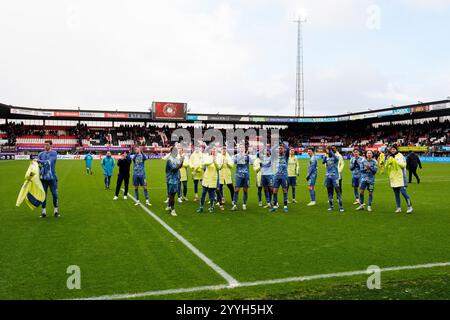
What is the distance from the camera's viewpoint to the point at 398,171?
460 inches

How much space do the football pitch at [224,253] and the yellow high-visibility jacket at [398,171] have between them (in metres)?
0.95

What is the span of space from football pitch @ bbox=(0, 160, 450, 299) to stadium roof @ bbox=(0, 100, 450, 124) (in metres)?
51.0

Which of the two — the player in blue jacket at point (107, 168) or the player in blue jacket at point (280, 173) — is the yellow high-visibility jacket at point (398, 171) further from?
the player in blue jacket at point (107, 168)

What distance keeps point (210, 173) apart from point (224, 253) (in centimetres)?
517

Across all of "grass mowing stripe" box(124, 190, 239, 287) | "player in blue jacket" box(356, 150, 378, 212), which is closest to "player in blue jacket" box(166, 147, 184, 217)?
"grass mowing stripe" box(124, 190, 239, 287)

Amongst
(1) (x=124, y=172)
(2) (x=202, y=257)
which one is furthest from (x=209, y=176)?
(2) (x=202, y=257)

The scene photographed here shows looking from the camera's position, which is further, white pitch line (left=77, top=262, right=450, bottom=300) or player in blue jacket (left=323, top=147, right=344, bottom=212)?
player in blue jacket (left=323, top=147, right=344, bottom=212)

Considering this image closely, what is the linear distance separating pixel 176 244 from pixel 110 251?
51.0 inches

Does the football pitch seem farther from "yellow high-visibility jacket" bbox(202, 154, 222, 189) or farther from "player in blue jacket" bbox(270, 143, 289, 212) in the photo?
"yellow high-visibility jacket" bbox(202, 154, 222, 189)

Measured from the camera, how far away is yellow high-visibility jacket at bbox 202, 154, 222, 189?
1216cm

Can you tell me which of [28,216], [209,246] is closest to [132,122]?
[28,216]

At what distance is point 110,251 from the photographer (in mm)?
7410

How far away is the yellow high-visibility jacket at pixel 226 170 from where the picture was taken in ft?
42.4
